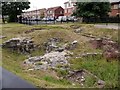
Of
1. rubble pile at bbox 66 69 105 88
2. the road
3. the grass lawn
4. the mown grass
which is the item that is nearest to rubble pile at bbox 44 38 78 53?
the grass lawn

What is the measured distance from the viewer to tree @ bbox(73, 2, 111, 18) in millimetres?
41500

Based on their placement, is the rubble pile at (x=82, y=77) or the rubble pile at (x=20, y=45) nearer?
the rubble pile at (x=82, y=77)

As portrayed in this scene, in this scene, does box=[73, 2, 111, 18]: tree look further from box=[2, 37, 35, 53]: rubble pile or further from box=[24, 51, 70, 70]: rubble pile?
box=[24, 51, 70, 70]: rubble pile

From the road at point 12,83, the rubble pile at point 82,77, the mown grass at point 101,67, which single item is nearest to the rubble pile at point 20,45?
the mown grass at point 101,67

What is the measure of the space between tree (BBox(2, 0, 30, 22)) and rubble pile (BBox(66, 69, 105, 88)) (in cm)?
3276

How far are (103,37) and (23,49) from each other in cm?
715

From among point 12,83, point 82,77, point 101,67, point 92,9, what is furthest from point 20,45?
point 92,9

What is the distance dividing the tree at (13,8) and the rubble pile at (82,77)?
32764 millimetres

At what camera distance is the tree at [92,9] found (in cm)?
4150

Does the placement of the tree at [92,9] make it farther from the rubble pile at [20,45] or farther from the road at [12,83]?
the road at [12,83]

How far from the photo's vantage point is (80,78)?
1656 centimetres

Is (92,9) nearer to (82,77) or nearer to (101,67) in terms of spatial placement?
(101,67)

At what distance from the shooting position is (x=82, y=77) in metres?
16.6

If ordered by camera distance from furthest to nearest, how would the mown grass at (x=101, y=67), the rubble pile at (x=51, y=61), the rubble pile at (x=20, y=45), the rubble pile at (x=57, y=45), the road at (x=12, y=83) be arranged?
the rubble pile at (x=20, y=45), the rubble pile at (x=57, y=45), the rubble pile at (x=51, y=61), the mown grass at (x=101, y=67), the road at (x=12, y=83)
